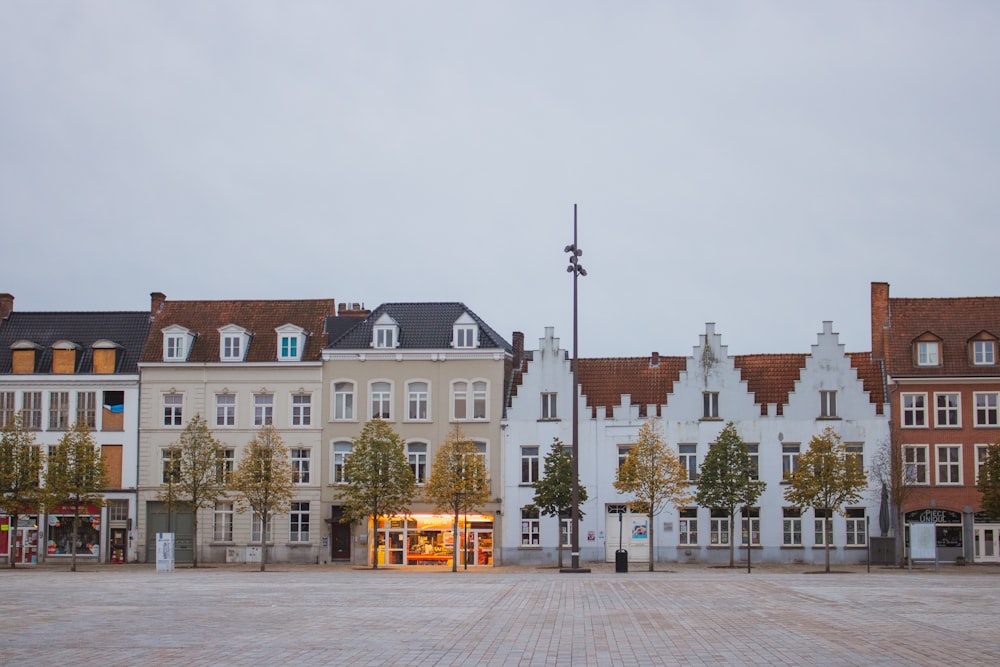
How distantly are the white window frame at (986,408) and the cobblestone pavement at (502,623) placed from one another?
2336 centimetres

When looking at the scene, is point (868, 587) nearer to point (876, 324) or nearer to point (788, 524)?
point (788, 524)

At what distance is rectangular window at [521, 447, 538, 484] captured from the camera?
196 feet

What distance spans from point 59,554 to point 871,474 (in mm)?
38900

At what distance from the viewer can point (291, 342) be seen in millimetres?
61781

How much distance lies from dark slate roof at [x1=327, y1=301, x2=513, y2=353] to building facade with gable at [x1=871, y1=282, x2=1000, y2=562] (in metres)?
19.3

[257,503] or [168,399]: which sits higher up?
[168,399]

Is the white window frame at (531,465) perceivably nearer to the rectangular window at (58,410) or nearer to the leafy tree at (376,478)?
the leafy tree at (376,478)

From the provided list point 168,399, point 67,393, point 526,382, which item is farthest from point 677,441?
point 67,393

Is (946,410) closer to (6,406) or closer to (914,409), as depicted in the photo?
(914,409)

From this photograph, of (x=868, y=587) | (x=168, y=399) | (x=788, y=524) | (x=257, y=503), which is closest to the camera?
(x=868, y=587)

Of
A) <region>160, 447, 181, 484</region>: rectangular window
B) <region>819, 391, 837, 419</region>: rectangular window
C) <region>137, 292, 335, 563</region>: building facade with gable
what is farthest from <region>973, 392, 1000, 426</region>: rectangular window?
<region>160, 447, 181, 484</region>: rectangular window

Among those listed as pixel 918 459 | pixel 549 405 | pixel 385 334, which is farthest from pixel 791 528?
pixel 385 334

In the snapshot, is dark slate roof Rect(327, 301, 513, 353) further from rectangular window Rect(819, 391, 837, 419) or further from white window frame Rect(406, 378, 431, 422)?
rectangular window Rect(819, 391, 837, 419)

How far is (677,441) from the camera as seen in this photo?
5928 centimetres
